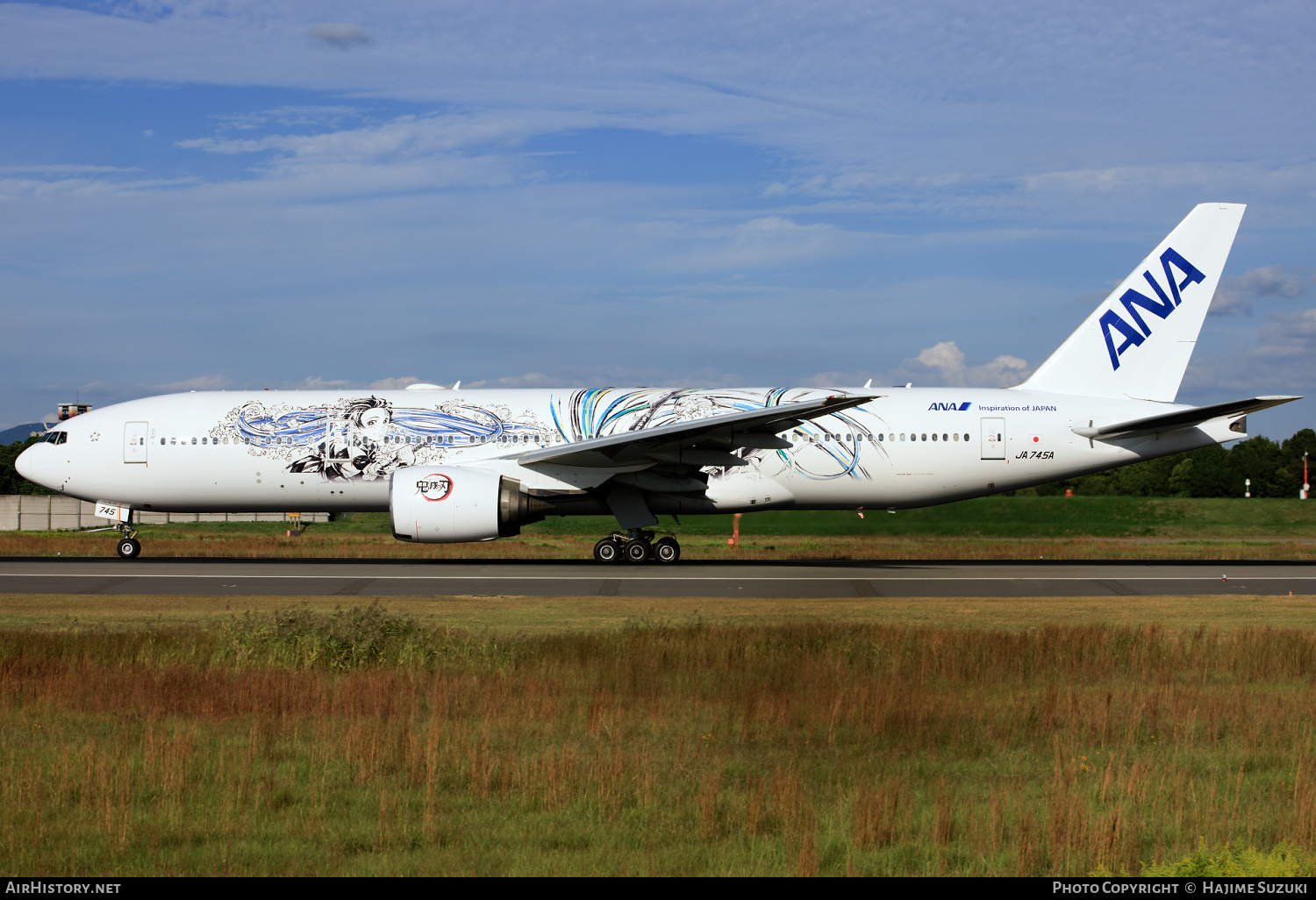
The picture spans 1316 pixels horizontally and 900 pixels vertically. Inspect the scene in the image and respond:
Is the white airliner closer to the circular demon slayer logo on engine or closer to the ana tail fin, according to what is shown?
the ana tail fin

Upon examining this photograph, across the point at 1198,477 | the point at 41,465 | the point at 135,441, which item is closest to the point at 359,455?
the point at 135,441

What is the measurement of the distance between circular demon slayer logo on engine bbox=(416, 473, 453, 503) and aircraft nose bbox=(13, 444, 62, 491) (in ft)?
30.8

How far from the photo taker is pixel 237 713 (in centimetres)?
751

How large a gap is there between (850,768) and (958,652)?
13.5ft

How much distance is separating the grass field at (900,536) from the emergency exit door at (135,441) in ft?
10.1

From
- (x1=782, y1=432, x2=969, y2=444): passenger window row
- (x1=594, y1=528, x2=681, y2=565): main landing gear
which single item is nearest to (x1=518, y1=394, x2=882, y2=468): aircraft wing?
(x1=782, y1=432, x2=969, y2=444): passenger window row

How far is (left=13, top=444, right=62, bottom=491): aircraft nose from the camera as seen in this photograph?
23.2 m

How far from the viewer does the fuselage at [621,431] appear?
2200 centimetres

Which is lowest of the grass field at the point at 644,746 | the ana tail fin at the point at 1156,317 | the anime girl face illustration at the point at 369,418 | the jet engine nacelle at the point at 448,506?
the grass field at the point at 644,746

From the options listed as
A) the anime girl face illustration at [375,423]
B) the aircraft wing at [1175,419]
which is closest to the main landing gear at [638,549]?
the anime girl face illustration at [375,423]

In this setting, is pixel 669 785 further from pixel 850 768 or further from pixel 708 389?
pixel 708 389

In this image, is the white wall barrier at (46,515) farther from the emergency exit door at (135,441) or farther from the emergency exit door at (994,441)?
the emergency exit door at (994,441)

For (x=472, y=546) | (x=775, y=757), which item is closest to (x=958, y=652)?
(x=775, y=757)

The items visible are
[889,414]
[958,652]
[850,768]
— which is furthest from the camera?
[889,414]
